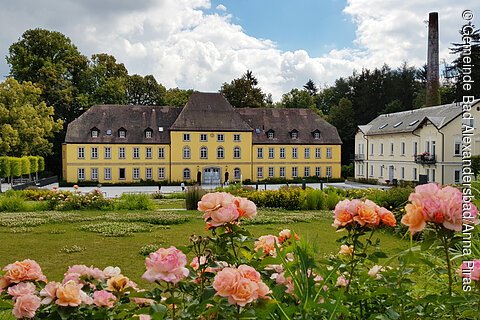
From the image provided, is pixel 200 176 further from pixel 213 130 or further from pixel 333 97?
pixel 333 97

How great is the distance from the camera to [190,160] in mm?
47781

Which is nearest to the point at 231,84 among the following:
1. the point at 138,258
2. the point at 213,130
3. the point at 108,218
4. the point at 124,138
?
the point at 213,130

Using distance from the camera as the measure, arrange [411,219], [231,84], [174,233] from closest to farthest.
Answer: [411,219] < [174,233] < [231,84]

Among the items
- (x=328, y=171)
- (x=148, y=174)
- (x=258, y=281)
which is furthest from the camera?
(x=328, y=171)

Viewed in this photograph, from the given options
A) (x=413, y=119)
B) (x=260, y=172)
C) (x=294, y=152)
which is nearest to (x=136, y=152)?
(x=260, y=172)

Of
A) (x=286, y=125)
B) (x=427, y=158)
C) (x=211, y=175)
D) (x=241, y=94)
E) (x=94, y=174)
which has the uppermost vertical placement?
(x=241, y=94)

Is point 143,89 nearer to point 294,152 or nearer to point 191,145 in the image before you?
point 191,145

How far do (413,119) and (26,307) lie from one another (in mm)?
44099

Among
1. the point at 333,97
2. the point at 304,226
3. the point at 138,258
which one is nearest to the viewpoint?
the point at 138,258

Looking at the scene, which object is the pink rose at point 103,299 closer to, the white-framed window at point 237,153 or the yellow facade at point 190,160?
the yellow facade at point 190,160

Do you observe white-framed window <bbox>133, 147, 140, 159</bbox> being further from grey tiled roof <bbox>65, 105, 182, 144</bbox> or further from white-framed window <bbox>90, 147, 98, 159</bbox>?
white-framed window <bbox>90, 147, 98, 159</bbox>

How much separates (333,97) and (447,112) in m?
33.0

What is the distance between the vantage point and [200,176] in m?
48.1

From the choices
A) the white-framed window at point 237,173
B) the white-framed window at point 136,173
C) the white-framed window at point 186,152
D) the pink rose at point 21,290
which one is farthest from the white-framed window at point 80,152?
the pink rose at point 21,290
